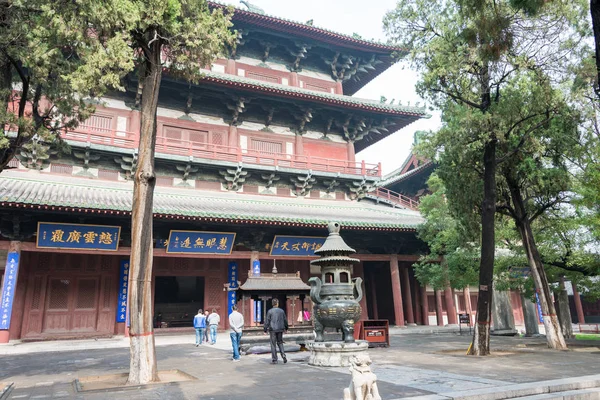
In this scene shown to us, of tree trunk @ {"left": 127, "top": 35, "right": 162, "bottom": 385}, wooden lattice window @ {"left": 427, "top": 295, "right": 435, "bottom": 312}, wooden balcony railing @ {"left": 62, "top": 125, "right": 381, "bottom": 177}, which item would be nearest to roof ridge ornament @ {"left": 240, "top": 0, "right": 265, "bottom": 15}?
wooden balcony railing @ {"left": 62, "top": 125, "right": 381, "bottom": 177}

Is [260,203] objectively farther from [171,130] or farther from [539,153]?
[539,153]

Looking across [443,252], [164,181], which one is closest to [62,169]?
[164,181]

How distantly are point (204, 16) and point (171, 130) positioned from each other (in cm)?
1067

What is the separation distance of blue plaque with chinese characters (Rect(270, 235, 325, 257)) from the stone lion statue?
12196 millimetres

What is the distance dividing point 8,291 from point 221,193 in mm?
8116

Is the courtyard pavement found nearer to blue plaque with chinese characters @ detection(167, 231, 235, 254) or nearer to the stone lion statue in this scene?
the stone lion statue

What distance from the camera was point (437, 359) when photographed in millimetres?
9414

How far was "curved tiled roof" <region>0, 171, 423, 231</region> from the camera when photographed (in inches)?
501

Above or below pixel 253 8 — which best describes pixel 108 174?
below

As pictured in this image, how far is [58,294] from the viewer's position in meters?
15.0

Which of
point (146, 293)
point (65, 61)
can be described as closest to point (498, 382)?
point (146, 293)

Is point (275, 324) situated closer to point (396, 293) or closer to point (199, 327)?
point (199, 327)

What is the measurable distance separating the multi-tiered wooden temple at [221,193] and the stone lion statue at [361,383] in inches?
403

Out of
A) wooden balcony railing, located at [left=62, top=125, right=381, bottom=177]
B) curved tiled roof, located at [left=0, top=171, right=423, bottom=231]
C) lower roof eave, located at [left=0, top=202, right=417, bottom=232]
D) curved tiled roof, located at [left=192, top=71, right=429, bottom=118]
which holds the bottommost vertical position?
lower roof eave, located at [left=0, top=202, right=417, bottom=232]
